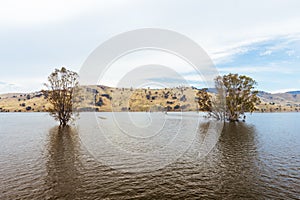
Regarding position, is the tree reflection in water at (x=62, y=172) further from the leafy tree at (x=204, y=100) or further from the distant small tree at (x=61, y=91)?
A: the leafy tree at (x=204, y=100)

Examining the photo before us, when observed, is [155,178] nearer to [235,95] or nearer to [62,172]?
[62,172]

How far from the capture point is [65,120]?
74438mm

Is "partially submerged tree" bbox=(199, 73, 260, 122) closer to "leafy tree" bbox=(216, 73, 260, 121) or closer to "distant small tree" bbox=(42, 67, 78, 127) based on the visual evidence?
"leafy tree" bbox=(216, 73, 260, 121)

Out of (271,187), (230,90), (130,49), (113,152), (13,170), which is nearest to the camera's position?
(271,187)

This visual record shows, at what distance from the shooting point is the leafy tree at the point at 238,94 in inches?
3730

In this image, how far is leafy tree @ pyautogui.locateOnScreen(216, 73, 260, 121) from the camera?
94750 millimetres

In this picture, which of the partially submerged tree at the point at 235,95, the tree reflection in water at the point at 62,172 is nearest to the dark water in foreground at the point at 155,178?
the tree reflection in water at the point at 62,172

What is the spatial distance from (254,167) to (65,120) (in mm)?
66152

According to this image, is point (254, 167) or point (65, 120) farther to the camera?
point (65, 120)

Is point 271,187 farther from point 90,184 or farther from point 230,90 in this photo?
point 230,90

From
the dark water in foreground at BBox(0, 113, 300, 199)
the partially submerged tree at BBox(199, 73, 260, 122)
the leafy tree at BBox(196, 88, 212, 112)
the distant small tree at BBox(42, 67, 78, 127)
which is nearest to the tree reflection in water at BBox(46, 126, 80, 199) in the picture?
the dark water in foreground at BBox(0, 113, 300, 199)

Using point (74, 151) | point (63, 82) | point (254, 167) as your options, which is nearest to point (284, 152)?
point (254, 167)

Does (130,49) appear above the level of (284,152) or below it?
above

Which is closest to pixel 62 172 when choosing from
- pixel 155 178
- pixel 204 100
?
pixel 155 178
